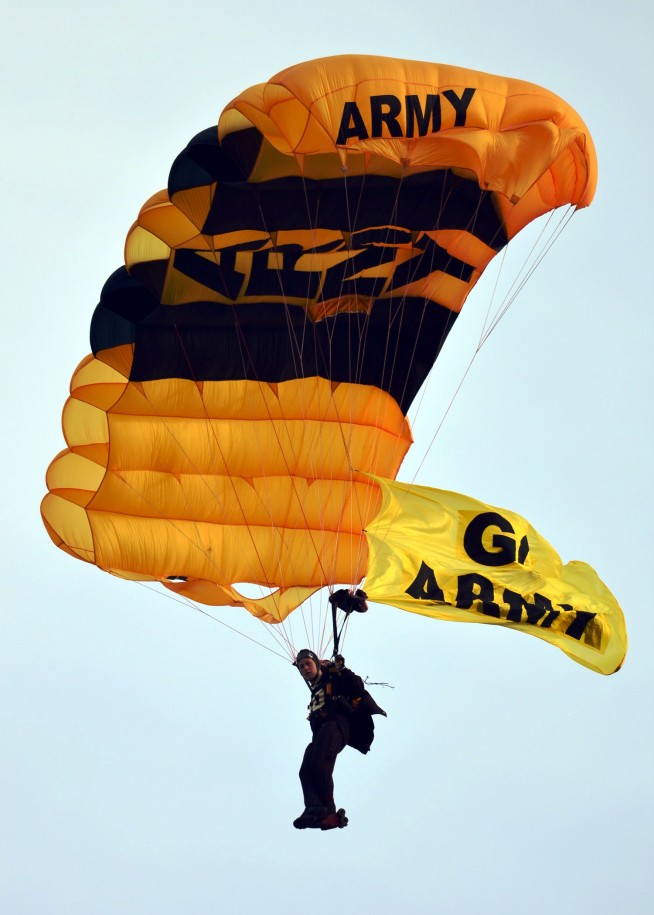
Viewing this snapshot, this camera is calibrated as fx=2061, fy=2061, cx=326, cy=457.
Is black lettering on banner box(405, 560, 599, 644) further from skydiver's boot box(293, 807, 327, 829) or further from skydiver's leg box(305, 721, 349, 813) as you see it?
skydiver's boot box(293, 807, 327, 829)

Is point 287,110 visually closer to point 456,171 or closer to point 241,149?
point 241,149

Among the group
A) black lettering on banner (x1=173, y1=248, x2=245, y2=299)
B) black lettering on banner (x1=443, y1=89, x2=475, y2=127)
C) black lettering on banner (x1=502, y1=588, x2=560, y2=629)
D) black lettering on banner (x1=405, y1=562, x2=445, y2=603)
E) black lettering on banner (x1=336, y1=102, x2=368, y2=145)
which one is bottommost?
black lettering on banner (x1=502, y1=588, x2=560, y2=629)

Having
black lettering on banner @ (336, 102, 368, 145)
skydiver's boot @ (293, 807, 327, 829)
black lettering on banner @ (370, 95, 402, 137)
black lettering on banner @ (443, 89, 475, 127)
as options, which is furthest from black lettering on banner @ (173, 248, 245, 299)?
skydiver's boot @ (293, 807, 327, 829)

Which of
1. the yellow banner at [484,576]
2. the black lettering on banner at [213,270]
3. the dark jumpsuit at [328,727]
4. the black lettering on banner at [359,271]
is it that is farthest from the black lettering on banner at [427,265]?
the dark jumpsuit at [328,727]

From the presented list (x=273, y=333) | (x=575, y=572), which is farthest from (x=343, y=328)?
(x=575, y=572)

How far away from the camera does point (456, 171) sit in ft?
61.6

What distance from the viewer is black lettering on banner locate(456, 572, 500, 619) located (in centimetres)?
1869

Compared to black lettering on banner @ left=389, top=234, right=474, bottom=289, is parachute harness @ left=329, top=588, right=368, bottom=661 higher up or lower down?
lower down

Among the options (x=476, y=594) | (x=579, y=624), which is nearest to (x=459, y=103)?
(x=476, y=594)

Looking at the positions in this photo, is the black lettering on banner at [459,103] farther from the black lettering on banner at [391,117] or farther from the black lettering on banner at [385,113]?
the black lettering on banner at [385,113]

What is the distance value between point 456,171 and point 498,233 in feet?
3.27

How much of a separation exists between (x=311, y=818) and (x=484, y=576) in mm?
2792

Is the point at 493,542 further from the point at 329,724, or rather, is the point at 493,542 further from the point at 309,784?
the point at 309,784

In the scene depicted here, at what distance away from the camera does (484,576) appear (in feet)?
61.8
